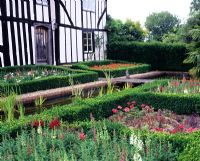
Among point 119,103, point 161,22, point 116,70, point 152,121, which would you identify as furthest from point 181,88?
point 161,22

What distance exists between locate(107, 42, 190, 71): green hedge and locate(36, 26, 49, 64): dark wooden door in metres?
6.24

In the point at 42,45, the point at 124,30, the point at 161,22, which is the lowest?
the point at 42,45

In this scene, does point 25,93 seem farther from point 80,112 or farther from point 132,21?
point 132,21

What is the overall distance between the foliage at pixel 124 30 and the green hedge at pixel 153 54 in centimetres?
97

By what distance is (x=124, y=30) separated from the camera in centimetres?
2577

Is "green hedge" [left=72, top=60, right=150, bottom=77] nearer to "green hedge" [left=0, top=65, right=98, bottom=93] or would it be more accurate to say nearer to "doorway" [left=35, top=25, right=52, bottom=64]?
"doorway" [left=35, top=25, right=52, bottom=64]

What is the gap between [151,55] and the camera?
922 inches

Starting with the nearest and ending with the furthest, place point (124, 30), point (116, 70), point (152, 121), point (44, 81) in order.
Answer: point (152, 121)
point (44, 81)
point (116, 70)
point (124, 30)

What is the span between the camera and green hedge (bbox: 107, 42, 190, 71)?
22266 mm

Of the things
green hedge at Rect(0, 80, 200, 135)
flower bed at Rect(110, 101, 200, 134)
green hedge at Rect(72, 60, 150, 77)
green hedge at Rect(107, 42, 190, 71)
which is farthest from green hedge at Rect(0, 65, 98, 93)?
green hedge at Rect(107, 42, 190, 71)

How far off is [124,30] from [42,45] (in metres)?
8.71

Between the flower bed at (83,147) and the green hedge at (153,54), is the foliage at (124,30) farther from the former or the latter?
the flower bed at (83,147)

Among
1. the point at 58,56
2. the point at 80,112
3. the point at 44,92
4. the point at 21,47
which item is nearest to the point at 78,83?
the point at 44,92

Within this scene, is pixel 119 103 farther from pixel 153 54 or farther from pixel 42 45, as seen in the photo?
pixel 153 54
